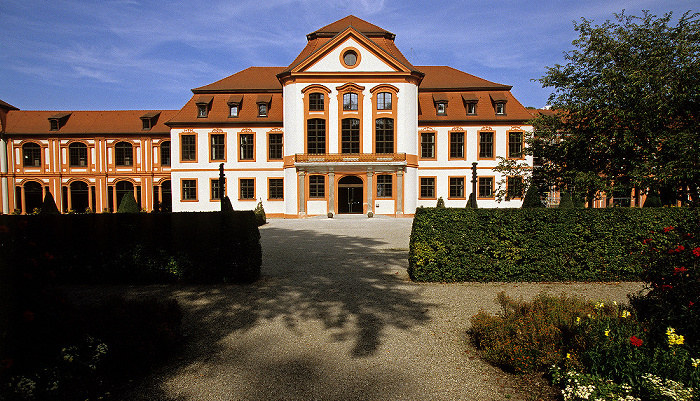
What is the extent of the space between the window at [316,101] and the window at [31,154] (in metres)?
26.6

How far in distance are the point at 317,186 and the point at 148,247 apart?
71.7 feet

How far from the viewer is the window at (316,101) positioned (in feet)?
95.1

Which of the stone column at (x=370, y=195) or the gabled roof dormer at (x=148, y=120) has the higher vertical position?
the gabled roof dormer at (x=148, y=120)

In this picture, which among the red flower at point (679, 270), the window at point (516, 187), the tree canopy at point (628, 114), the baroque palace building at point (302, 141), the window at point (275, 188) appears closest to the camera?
the red flower at point (679, 270)

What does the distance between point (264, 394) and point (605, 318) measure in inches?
148

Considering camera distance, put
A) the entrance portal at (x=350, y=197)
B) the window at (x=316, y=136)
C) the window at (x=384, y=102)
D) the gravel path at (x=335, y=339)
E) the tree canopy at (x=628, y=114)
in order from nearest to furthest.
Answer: the gravel path at (x=335, y=339) → the tree canopy at (x=628, y=114) → the window at (x=384, y=102) → the window at (x=316, y=136) → the entrance portal at (x=350, y=197)

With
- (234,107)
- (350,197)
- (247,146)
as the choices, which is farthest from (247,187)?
(350,197)

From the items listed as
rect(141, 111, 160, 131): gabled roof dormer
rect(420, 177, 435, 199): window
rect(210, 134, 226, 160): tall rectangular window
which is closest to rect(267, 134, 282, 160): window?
rect(210, 134, 226, 160): tall rectangular window

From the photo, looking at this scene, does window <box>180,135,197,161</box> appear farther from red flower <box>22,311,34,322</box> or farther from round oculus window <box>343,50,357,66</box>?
red flower <box>22,311,34,322</box>

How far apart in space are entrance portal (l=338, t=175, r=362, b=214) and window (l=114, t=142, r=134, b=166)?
20725 millimetres

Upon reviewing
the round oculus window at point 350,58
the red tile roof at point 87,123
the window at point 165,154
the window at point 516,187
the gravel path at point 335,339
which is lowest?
the gravel path at point 335,339

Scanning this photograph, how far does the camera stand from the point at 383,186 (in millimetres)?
29109

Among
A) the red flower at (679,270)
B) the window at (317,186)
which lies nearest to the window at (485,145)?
the window at (317,186)

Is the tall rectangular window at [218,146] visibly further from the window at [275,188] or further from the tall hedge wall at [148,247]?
the tall hedge wall at [148,247]
